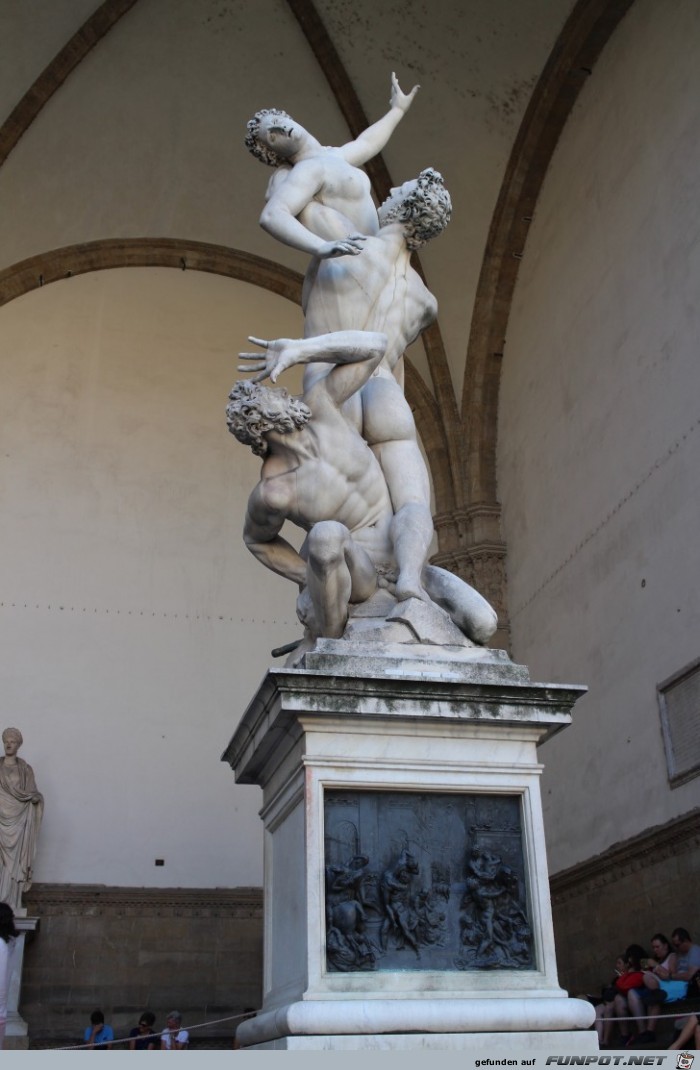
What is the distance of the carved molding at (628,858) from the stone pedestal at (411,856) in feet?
15.8

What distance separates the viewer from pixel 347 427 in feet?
12.9

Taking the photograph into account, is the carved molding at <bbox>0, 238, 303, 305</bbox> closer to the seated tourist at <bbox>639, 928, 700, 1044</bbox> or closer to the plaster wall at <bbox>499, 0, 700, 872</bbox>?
the plaster wall at <bbox>499, 0, 700, 872</bbox>

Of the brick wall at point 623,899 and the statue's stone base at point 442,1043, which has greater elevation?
the brick wall at point 623,899

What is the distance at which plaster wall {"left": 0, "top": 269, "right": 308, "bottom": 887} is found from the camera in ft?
34.9

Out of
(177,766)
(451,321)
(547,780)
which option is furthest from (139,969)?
(451,321)

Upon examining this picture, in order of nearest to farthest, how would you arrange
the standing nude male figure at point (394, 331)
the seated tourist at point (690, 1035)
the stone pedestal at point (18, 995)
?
the standing nude male figure at point (394, 331), the seated tourist at point (690, 1035), the stone pedestal at point (18, 995)

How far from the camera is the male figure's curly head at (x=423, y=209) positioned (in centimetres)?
423

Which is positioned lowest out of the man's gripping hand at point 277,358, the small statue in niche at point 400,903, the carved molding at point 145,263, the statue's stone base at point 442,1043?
the statue's stone base at point 442,1043

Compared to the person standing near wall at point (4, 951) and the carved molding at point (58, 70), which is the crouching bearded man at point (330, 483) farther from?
the carved molding at point (58, 70)

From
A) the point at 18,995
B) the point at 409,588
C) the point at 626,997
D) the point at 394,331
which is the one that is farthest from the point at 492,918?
the point at 18,995

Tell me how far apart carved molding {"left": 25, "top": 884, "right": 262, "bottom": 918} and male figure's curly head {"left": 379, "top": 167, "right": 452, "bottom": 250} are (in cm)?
758

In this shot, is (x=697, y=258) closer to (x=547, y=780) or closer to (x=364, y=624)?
(x=547, y=780)

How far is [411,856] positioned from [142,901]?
25.1 feet

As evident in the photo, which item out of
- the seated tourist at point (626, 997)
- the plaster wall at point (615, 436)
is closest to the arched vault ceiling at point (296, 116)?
the plaster wall at point (615, 436)
